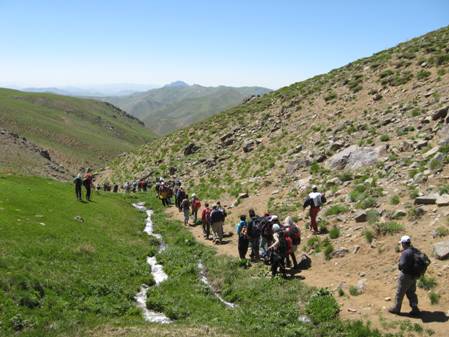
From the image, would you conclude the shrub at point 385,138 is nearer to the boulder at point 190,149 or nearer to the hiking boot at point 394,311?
the hiking boot at point 394,311

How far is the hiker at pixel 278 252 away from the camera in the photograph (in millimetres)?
22797

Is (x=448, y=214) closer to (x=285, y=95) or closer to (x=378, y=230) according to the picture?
(x=378, y=230)

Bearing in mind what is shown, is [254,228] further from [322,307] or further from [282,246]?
[322,307]

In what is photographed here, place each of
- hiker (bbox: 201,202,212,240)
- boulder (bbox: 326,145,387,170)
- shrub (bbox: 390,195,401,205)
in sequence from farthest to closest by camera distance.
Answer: boulder (bbox: 326,145,387,170), hiker (bbox: 201,202,212,240), shrub (bbox: 390,195,401,205)

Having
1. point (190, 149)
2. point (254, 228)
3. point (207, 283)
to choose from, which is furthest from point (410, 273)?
point (190, 149)

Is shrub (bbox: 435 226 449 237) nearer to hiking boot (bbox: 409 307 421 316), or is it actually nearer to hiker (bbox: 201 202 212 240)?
hiking boot (bbox: 409 307 421 316)

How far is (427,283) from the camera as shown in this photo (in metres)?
18.0

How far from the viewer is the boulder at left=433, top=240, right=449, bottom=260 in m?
19.2

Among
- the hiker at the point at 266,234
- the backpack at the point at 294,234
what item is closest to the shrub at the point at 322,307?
the backpack at the point at 294,234

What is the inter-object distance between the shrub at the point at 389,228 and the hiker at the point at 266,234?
5743 mm

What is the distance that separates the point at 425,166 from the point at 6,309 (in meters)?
25.0

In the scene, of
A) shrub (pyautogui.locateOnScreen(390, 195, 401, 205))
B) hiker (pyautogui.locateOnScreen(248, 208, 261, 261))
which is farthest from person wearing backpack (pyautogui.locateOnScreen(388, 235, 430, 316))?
hiker (pyautogui.locateOnScreen(248, 208, 261, 261))

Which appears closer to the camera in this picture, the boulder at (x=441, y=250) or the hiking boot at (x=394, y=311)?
the hiking boot at (x=394, y=311)

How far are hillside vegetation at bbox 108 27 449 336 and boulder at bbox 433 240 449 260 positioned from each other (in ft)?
0.29
